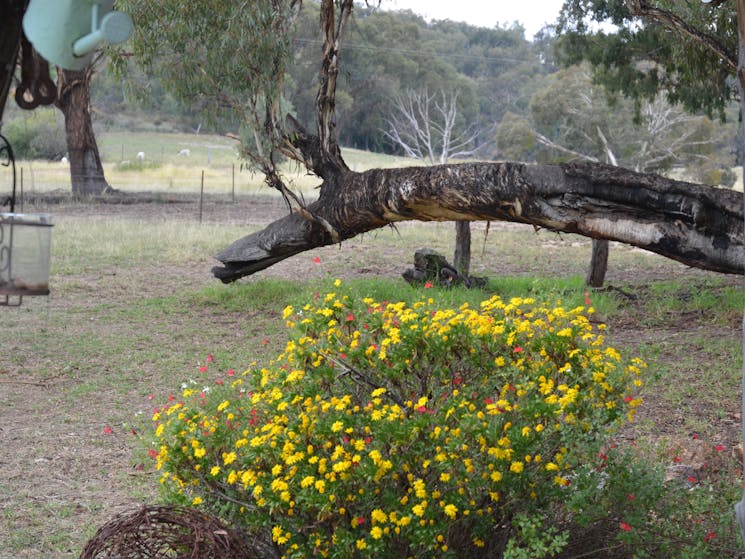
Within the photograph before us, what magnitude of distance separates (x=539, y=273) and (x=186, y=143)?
4423 cm

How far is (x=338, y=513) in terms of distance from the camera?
3.58m

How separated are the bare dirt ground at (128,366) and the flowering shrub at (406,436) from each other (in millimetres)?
819

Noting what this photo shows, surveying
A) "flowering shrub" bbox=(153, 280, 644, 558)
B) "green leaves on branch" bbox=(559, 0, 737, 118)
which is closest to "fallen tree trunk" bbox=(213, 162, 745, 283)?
"flowering shrub" bbox=(153, 280, 644, 558)

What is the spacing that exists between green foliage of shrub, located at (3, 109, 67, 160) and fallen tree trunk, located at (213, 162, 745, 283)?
34380 millimetres

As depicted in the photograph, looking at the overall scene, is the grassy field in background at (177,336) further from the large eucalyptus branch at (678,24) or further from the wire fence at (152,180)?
the wire fence at (152,180)

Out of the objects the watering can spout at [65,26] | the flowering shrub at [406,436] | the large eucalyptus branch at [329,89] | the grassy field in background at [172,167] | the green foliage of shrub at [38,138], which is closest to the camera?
the watering can spout at [65,26]

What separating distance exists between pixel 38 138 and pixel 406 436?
41.7m

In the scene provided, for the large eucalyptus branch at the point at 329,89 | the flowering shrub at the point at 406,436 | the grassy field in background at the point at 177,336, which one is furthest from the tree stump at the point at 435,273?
the flowering shrub at the point at 406,436

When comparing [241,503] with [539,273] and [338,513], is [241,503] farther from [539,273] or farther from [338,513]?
[539,273]

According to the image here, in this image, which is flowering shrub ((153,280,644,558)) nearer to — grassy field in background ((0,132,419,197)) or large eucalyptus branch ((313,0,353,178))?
large eucalyptus branch ((313,0,353,178))

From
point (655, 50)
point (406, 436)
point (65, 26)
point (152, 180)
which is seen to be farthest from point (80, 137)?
point (65, 26)

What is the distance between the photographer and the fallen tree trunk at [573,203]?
6.47m

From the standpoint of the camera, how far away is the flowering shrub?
351 cm

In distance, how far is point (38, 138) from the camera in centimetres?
4169
